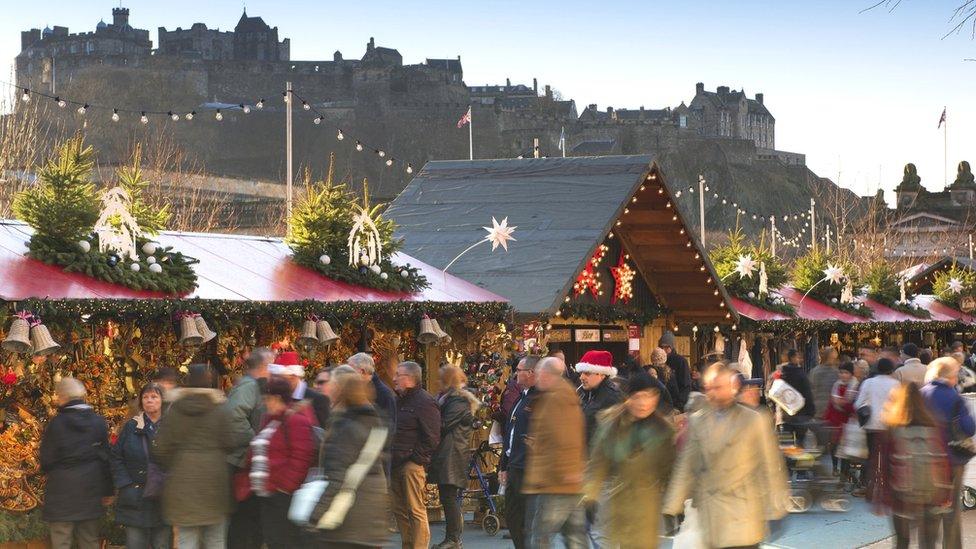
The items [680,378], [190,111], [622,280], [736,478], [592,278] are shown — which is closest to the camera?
[736,478]

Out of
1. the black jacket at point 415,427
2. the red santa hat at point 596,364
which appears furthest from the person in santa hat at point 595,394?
the black jacket at point 415,427

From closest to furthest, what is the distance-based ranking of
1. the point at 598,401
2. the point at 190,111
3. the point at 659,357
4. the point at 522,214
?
the point at 598,401 → the point at 659,357 → the point at 522,214 → the point at 190,111

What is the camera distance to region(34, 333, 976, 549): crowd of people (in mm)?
8656

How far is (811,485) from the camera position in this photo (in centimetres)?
1609

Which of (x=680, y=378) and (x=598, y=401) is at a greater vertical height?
(x=680, y=378)

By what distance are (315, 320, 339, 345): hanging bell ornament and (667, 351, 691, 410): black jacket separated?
6044 millimetres

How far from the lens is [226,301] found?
44.7 ft

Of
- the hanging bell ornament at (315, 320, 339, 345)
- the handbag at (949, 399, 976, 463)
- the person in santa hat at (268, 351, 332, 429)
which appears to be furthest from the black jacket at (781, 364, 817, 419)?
the person in santa hat at (268, 351, 332, 429)

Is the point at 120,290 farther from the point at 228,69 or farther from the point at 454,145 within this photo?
the point at 228,69

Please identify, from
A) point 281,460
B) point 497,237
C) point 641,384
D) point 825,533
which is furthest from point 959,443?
point 497,237

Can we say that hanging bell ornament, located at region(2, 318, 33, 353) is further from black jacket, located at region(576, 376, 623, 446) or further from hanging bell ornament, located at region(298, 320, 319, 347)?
black jacket, located at region(576, 376, 623, 446)

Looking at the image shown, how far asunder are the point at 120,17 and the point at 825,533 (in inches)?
4848

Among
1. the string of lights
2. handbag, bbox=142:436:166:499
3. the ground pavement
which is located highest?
the string of lights

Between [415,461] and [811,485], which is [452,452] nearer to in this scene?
[415,461]
